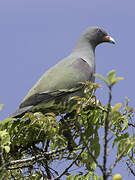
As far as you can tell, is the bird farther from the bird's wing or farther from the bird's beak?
the bird's beak

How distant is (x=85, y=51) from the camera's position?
15.8 feet

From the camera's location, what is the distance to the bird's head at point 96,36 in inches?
202

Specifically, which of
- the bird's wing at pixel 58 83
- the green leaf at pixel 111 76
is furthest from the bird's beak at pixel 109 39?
the green leaf at pixel 111 76

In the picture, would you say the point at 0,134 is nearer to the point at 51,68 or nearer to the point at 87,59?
the point at 51,68

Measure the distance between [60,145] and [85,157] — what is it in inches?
8.3

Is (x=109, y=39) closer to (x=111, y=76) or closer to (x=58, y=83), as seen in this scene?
(x=58, y=83)

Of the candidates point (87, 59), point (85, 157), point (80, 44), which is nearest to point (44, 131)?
point (85, 157)

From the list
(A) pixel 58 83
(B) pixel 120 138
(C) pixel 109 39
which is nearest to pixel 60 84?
(A) pixel 58 83

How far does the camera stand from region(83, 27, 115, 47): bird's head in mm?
5139

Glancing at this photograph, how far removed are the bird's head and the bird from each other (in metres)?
0.42

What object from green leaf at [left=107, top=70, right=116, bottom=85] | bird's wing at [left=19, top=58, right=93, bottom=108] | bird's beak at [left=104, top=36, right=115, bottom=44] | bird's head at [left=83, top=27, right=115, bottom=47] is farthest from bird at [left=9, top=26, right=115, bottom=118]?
green leaf at [left=107, top=70, right=116, bottom=85]

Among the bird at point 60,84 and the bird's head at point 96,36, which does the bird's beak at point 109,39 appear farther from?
the bird at point 60,84

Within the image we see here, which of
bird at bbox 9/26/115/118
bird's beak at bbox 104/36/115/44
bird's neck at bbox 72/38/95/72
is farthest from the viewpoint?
bird's beak at bbox 104/36/115/44

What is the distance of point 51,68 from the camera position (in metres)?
4.20
